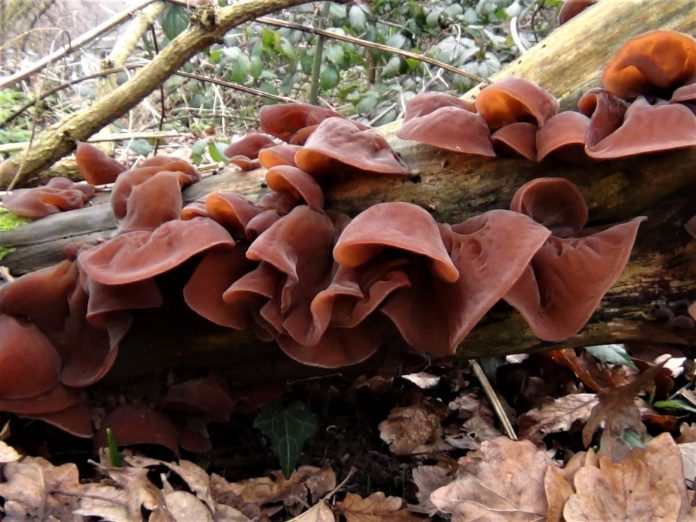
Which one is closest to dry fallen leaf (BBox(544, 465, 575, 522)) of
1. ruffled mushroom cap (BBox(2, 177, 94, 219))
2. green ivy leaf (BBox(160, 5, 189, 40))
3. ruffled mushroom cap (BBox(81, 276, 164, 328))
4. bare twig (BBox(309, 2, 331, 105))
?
ruffled mushroom cap (BBox(81, 276, 164, 328))

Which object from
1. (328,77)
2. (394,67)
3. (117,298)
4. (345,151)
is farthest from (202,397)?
(394,67)

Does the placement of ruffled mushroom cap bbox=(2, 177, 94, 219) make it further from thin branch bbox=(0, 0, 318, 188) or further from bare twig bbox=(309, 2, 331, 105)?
bare twig bbox=(309, 2, 331, 105)

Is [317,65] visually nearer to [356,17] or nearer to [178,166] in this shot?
[356,17]

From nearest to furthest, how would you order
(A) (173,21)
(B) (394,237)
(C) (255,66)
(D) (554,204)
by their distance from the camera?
1. (B) (394,237)
2. (D) (554,204)
3. (A) (173,21)
4. (C) (255,66)

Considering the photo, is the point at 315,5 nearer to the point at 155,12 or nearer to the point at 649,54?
the point at 155,12

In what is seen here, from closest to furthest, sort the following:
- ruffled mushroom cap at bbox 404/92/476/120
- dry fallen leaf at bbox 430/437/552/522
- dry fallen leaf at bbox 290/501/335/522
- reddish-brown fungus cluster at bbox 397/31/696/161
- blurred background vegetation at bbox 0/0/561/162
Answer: reddish-brown fungus cluster at bbox 397/31/696/161 → dry fallen leaf at bbox 430/437/552/522 → dry fallen leaf at bbox 290/501/335/522 → ruffled mushroom cap at bbox 404/92/476/120 → blurred background vegetation at bbox 0/0/561/162
